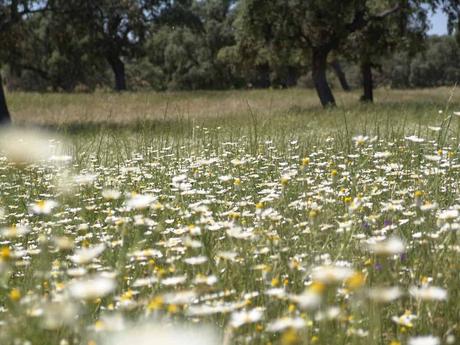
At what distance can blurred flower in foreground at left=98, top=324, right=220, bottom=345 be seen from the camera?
5.18 ft

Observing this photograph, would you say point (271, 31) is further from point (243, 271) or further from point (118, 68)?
point (118, 68)

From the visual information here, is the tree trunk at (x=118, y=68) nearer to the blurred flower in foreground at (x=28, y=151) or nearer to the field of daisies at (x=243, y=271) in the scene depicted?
the blurred flower in foreground at (x=28, y=151)

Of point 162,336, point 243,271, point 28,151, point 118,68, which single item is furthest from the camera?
point 118,68

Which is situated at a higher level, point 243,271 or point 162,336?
point 162,336

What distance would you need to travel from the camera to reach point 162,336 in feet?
5.30

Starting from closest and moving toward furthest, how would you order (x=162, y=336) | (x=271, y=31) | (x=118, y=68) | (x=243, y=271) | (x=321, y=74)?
(x=162, y=336) → (x=243, y=271) → (x=271, y=31) → (x=321, y=74) → (x=118, y=68)

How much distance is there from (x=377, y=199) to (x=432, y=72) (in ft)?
353

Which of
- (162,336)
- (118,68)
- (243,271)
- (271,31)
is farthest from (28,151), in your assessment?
(118,68)

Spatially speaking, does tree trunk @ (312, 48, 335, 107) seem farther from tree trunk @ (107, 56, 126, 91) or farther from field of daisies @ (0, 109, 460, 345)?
tree trunk @ (107, 56, 126, 91)

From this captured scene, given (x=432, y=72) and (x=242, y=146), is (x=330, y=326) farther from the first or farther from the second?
(x=432, y=72)

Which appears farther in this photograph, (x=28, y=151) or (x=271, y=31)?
(x=271, y=31)

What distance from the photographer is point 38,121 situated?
18.4 m

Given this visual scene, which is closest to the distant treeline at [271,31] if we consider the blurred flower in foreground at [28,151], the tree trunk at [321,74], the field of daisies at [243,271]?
the tree trunk at [321,74]

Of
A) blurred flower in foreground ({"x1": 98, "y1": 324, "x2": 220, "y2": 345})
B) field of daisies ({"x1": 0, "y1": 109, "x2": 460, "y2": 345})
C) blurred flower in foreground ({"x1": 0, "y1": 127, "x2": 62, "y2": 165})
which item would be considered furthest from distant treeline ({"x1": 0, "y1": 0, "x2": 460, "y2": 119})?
blurred flower in foreground ({"x1": 98, "y1": 324, "x2": 220, "y2": 345})
